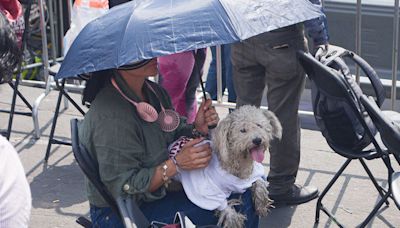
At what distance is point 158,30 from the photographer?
2961 millimetres

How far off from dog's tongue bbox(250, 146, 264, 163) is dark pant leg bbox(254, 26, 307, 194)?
1169 millimetres

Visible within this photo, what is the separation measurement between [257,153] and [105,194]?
652 mm

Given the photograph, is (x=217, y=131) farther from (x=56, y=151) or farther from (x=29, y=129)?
(x=29, y=129)

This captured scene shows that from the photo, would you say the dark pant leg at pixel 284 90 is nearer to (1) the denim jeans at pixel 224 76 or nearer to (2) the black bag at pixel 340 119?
(2) the black bag at pixel 340 119

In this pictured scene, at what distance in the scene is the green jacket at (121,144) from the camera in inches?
125

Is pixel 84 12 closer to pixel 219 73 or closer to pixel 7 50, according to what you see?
pixel 219 73

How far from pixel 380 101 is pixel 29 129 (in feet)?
9.67

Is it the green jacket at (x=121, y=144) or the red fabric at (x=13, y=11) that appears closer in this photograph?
the green jacket at (x=121, y=144)

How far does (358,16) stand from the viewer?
5.21m

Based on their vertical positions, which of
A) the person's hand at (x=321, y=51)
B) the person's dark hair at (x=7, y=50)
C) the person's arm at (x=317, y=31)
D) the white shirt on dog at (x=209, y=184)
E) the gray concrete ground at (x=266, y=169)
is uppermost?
the person's dark hair at (x=7, y=50)

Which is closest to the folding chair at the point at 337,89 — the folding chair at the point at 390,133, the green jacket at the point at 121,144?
the folding chair at the point at 390,133

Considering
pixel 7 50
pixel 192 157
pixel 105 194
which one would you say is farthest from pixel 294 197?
pixel 7 50

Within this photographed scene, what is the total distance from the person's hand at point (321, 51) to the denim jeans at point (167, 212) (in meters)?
1.09

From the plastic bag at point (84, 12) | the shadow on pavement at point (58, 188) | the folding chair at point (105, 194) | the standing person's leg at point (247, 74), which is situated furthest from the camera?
the plastic bag at point (84, 12)
